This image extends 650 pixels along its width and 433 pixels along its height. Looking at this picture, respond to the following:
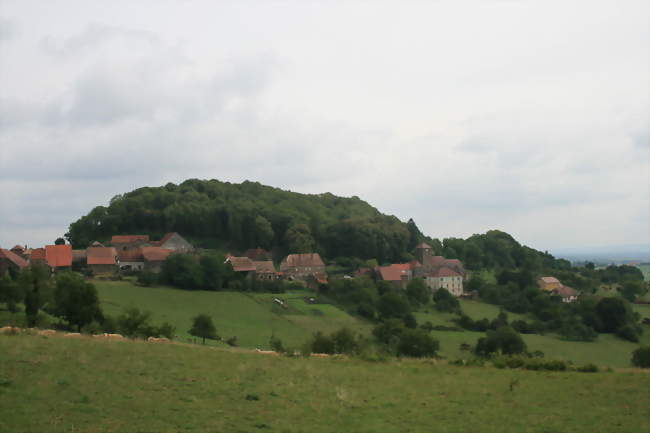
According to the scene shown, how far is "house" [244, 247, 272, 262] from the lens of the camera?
10814cm

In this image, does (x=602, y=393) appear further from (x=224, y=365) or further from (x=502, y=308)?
(x=502, y=308)

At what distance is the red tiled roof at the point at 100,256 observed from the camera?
8281 centimetres

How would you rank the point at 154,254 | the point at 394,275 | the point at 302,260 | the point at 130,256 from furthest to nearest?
the point at 302,260 → the point at 394,275 → the point at 130,256 → the point at 154,254

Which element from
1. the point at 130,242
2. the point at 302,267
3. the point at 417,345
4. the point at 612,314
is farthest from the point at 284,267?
the point at 417,345

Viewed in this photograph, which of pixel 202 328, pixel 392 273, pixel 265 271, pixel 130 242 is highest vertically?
pixel 130 242

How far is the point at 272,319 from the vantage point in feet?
215

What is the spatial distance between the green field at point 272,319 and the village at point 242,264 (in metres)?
10.8

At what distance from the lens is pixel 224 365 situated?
20.8m

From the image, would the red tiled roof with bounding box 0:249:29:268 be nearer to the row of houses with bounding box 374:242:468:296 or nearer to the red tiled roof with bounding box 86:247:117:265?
the red tiled roof with bounding box 86:247:117:265

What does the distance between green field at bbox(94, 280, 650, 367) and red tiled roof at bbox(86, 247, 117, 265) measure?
8415 mm

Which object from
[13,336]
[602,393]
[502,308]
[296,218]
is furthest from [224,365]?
[296,218]

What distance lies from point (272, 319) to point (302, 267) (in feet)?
119

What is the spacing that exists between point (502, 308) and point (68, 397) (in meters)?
85.6

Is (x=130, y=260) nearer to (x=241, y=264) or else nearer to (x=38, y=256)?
(x=38, y=256)
